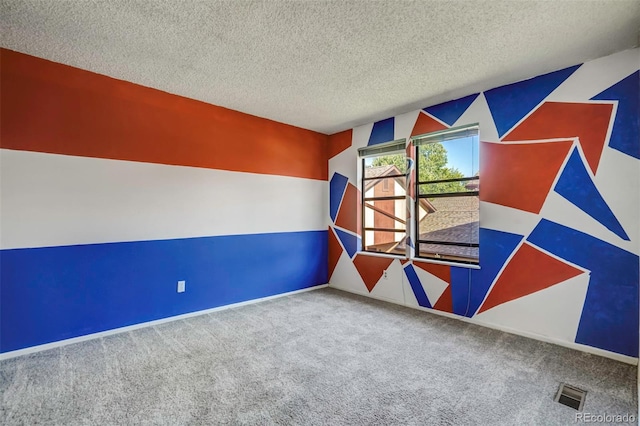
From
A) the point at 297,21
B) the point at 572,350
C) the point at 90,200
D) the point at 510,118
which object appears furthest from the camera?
the point at 510,118

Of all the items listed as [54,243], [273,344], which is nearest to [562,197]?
[273,344]

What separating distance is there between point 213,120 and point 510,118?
11.2ft

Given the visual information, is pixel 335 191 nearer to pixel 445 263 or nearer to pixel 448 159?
pixel 448 159

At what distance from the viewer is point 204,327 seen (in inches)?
126

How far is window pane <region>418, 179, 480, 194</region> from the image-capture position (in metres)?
3.42

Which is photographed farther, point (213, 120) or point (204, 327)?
point (213, 120)

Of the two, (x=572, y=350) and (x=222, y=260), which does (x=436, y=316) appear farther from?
(x=222, y=260)

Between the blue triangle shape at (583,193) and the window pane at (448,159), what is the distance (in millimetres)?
820

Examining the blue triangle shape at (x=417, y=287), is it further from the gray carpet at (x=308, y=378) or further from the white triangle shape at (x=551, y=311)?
the white triangle shape at (x=551, y=311)

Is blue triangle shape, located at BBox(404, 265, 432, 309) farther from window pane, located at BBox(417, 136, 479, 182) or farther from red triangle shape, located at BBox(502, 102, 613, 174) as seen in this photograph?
red triangle shape, located at BBox(502, 102, 613, 174)

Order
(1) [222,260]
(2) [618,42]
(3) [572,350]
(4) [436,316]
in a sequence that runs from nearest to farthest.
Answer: (2) [618,42]
(3) [572,350]
(4) [436,316]
(1) [222,260]

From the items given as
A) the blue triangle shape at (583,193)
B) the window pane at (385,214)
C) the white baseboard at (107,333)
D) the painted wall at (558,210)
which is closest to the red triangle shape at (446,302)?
the painted wall at (558,210)

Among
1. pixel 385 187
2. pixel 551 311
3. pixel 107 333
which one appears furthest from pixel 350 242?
pixel 107 333

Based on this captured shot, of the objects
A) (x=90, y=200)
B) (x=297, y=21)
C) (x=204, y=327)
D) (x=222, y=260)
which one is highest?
(x=297, y=21)
